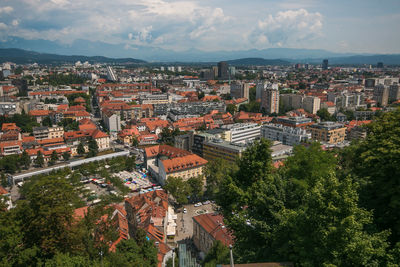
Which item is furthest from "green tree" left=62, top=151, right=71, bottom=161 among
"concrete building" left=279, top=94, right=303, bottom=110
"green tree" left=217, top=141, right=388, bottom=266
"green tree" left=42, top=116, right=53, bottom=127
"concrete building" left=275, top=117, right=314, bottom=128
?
"concrete building" left=279, top=94, right=303, bottom=110

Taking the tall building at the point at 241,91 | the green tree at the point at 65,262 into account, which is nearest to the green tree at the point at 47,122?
the tall building at the point at 241,91

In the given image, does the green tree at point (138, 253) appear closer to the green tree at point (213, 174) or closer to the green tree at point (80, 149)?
the green tree at point (213, 174)

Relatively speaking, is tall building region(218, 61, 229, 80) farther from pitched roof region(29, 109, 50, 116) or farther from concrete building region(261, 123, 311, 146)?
concrete building region(261, 123, 311, 146)

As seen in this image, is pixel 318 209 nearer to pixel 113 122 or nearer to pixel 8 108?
pixel 113 122

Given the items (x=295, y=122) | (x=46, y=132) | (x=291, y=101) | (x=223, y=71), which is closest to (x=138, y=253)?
(x=295, y=122)

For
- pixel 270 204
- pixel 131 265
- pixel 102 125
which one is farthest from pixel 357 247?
pixel 102 125
